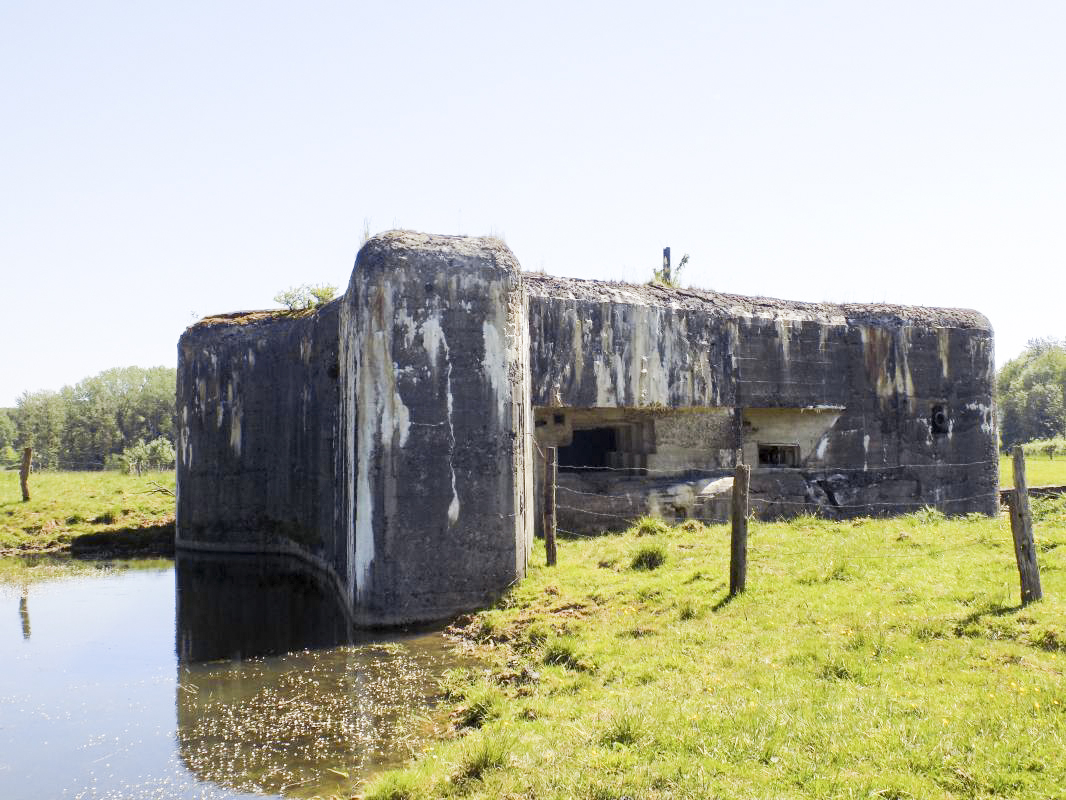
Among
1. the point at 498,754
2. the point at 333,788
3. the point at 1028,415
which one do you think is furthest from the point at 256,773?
the point at 1028,415

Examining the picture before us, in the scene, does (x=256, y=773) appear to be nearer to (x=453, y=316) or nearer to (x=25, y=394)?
(x=453, y=316)

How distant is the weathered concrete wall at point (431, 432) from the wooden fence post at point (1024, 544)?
17.1ft

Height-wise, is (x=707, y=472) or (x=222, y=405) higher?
(x=222, y=405)

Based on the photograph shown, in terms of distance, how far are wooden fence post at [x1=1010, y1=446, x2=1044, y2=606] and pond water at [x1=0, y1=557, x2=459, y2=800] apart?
5.11 meters

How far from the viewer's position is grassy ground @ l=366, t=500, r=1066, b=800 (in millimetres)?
4918

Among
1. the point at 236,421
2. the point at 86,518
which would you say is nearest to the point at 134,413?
the point at 86,518

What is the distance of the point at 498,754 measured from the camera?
5473mm

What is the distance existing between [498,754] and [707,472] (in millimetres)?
10692

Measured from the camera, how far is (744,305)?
53.3 feet

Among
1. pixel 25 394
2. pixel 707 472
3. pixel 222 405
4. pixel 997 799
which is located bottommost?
pixel 997 799

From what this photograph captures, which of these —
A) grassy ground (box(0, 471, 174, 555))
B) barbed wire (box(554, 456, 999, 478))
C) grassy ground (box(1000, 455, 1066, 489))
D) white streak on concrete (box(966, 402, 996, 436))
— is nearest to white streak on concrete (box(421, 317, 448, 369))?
barbed wire (box(554, 456, 999, 478))

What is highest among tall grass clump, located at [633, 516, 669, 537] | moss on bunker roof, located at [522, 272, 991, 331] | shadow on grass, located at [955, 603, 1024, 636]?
moss on bunker roof, located at [522, 272, 991, 331]

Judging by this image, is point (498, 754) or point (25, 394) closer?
point (498, 754)

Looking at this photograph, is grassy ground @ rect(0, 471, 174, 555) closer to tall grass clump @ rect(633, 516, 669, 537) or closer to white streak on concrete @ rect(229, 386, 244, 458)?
white streak on concrete @ rect(229, 386, 244, 458)
